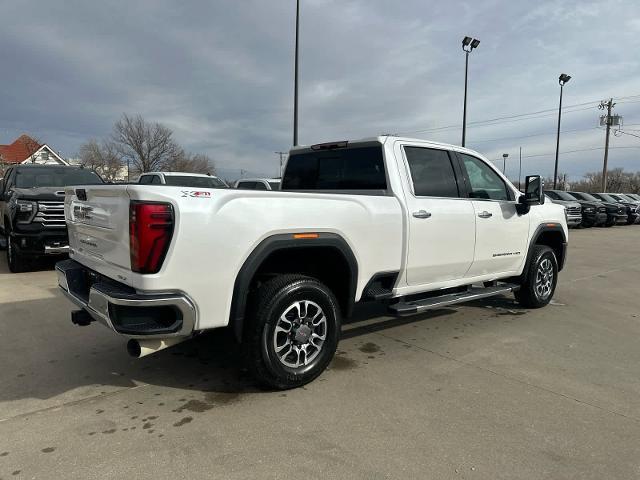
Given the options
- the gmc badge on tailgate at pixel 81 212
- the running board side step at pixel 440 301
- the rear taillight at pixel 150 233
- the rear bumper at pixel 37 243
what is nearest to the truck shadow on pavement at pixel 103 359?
the running board side step at pixel 440 301

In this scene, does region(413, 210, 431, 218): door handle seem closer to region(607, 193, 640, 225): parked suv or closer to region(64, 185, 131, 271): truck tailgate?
region(64, 185, 131, 271): truck tailgate

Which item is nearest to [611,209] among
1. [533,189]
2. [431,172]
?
[533,189]

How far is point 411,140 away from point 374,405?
8.34 feet

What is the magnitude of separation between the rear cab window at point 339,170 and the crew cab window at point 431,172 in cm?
Answer: 34

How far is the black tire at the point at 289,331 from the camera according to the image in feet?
11.0

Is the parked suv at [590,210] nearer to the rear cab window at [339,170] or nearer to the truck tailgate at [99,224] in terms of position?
the rear cab window at [339,170]

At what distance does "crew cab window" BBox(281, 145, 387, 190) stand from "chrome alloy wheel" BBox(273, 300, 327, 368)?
144 centimetres

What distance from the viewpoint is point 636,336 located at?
203 inches

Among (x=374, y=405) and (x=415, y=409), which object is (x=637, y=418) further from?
(x=374, y=405)

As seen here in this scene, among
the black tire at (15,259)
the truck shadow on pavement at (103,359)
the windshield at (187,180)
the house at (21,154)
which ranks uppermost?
the house at (21,154)

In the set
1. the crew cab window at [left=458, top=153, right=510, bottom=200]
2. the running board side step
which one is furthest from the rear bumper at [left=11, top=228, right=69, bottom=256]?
the crew cab window at [left=458, top=153, right=510, bottom=200]

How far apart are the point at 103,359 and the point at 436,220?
3.33 metres

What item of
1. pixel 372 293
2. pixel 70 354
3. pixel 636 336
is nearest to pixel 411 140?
pixel 372 293

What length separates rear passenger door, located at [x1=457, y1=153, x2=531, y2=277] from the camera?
505cm
